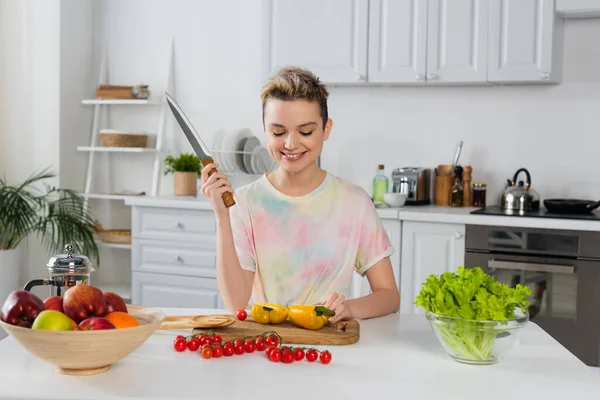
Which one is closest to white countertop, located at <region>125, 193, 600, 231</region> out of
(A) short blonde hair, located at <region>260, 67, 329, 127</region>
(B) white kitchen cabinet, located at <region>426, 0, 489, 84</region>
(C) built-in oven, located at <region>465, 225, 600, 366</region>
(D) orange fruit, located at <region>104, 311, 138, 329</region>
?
(C) built-in oven, located at <region>465, 225, 600, 366</region>

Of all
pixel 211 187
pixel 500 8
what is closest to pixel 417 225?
pixel 500 8

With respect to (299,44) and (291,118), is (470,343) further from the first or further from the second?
(299,44)

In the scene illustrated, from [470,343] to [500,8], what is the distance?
8.56 ft

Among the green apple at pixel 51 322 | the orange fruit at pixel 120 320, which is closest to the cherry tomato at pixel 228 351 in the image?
the orange fruit at pixel 120 320

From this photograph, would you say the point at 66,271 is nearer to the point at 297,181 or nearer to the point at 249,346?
the point at 249,346

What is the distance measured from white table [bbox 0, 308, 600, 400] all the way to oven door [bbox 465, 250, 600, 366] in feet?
6.10

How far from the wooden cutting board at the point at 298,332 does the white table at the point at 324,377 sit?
3 cm

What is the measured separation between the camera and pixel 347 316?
1941 millimetres

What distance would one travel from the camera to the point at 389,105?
14.6 feet

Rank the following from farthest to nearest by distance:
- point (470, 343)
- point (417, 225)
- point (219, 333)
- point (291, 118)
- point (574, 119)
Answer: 1. point (574, 119)
2. point (417, 225)
3. point (291, 118)
4. point (219, 333)
5. point (470, 343)

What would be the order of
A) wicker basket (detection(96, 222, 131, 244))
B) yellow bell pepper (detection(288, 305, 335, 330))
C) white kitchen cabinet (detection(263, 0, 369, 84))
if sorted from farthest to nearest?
wicker basket (detection(96, 222, 131, 244))
white kitchen cabinet (detection(263, 0, 369, 84))
yellow bell pepper (detection(288, 305, 335, 330))

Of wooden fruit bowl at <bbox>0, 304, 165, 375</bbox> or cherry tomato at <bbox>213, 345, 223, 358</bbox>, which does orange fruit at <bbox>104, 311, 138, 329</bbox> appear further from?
cherry tomato at <bbox>213, 345, 223, 358</bbox>

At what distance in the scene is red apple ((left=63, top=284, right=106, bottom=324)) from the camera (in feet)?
5.11

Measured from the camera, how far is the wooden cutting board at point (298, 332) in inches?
70.7
